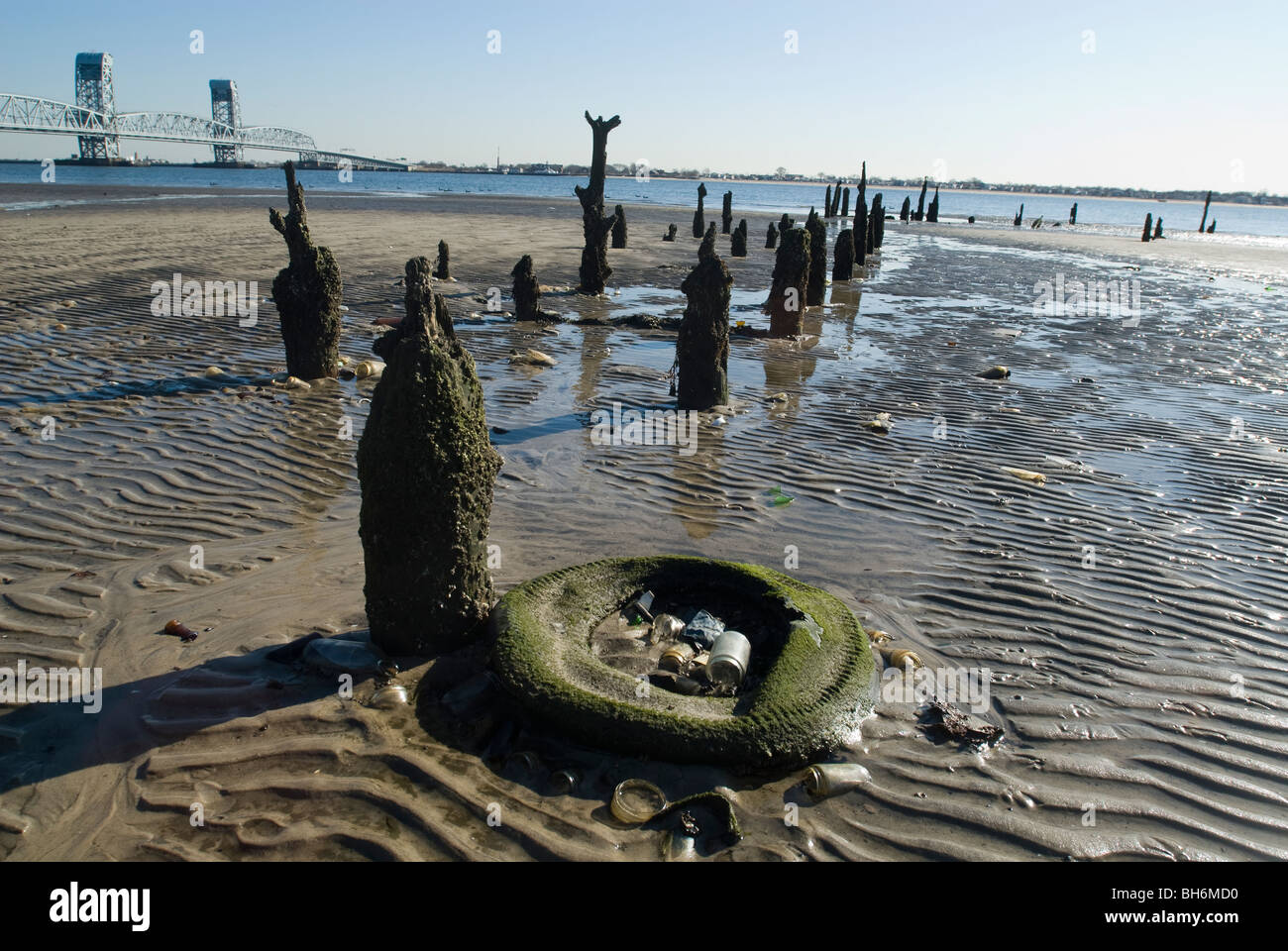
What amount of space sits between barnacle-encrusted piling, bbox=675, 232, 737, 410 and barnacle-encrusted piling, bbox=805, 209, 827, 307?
394 inches

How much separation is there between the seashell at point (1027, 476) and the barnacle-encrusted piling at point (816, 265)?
12.3m

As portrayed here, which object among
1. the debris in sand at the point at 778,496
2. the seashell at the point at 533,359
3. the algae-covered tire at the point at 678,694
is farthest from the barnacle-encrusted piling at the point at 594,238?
the algae-covered tire at the point at 678,694

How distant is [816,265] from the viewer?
2039 cm

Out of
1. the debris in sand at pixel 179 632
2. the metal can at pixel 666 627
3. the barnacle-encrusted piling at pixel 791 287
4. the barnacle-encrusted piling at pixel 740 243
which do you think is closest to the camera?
the debris in sand at pixel 179 632

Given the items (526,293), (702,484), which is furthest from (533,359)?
(702,484)

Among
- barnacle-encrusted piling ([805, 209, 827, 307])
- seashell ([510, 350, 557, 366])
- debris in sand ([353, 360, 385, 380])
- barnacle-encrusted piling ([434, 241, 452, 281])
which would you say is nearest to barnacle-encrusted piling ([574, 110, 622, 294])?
barnacle-encrusted piling ([434, 241, 452, 281])

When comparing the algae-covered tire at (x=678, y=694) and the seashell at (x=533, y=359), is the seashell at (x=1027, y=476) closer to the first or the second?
the algae-covered tire at (x=678, y=694)

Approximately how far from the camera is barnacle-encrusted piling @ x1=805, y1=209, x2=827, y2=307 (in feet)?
66.9

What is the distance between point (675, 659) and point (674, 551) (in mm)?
1878

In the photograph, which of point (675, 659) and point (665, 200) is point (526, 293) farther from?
point (665, 200)

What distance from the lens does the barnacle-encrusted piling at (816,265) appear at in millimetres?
20391

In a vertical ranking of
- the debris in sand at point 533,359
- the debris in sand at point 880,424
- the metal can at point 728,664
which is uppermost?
the debris in sand at point 533,359

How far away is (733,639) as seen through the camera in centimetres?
489
